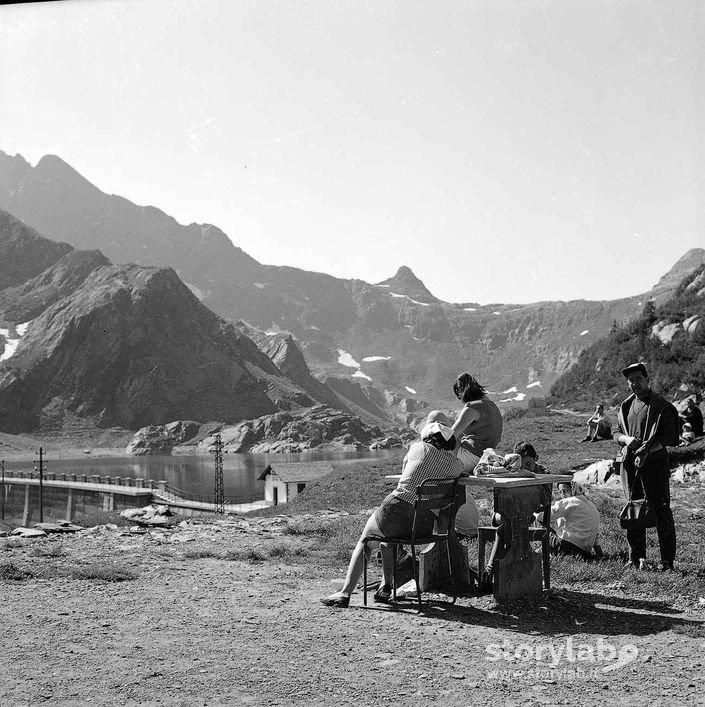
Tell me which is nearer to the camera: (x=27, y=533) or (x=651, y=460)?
(x=651, y=460)

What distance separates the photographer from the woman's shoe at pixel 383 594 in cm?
710

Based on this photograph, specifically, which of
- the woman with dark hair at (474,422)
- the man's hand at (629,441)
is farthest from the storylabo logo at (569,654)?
the man's hand at (629,441)

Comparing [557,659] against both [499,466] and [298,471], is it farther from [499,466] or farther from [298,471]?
[298,471]

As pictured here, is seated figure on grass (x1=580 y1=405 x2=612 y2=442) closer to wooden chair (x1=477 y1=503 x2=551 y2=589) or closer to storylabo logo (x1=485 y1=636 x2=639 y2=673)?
wooden chair (x1=477 y1=503 x2=551 y2=589)

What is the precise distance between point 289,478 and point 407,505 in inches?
2032

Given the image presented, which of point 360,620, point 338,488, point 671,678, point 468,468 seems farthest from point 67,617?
point 338,488

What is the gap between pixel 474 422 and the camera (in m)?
8.11

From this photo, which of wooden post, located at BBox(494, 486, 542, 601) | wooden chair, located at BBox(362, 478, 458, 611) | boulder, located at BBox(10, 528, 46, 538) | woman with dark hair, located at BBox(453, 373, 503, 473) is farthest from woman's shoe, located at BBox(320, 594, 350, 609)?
boulder, located at BBox(10, 528, 46, 538)

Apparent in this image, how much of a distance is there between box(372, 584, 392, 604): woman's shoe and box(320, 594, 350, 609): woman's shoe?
12.3 inches

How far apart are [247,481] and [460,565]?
114760 millimetres

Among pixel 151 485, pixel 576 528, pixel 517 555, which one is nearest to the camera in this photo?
pixel 517 555

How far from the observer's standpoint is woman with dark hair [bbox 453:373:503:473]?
798 centimetres

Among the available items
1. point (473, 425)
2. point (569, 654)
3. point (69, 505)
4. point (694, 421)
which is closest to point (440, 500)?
point (473, 425)

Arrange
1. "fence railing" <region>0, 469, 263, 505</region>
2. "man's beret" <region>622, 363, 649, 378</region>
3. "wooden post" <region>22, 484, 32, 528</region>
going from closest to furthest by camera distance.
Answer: "man's beret" <region>622, 363, 649, 378</region> < "fence railing" <region>0, 469, 263, 505</region> < "wooden post" <region>22, 484, 32, 528</region>
